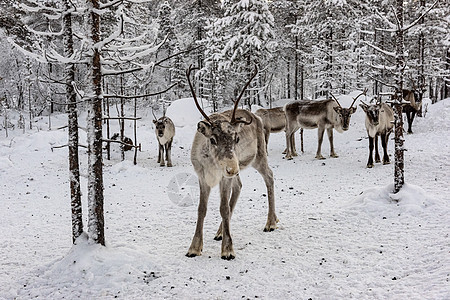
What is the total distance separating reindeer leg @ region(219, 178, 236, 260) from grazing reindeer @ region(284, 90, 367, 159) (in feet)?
30.1

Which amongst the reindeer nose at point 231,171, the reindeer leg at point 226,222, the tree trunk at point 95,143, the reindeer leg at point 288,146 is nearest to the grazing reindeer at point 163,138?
the reindeer leg at point 288,146

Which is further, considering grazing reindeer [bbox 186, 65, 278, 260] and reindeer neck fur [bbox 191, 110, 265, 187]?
reindeer neck fur [bbox 191, 110, 265, 187]

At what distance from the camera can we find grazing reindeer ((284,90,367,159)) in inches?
541

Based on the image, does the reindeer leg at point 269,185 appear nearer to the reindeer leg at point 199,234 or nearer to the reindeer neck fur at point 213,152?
the reindeer neck fur at point 213,152

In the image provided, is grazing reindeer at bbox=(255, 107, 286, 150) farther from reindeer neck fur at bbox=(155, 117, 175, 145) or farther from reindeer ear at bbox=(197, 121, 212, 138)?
reindeer ear at bbox=(197, 121, 212, 138)

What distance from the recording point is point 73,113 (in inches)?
194

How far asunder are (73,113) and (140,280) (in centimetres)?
260

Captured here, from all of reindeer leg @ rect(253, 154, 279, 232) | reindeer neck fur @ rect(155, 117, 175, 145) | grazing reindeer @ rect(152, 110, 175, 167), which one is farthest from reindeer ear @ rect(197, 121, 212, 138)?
reindeer neck fur @ rect(155, 117, 175, 145)

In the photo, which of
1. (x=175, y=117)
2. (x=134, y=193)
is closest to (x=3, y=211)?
(x=134, y=193)

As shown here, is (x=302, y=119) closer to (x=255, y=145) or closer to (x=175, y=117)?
(x=255, y=145)

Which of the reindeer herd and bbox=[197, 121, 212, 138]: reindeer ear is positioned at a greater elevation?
bbox=[197, 121, 212, 138]: reindeer ear

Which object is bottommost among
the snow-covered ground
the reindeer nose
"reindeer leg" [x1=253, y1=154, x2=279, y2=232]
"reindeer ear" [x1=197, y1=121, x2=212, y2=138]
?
the snow-covered ground

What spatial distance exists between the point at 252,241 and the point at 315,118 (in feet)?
32.5

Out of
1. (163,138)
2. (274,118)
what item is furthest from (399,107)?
(163,138)
